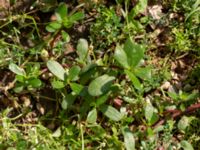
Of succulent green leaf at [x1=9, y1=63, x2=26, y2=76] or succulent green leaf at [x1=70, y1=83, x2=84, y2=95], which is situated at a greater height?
succulent green leaf at [x1=9, y1=63, x2=26, y2=76]

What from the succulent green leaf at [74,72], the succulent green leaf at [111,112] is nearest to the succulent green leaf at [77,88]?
the succulent green leaf at [74,72]

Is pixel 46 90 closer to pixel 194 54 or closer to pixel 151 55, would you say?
pixel 151 55

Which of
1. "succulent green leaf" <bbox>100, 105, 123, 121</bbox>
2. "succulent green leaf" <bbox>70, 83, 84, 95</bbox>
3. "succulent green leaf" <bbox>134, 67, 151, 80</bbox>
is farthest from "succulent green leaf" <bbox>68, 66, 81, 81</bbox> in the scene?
"succulent green leaf" <bbox>134, 67, 151, 80</bbox>

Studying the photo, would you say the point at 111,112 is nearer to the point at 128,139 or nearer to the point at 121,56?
the point at 128,139

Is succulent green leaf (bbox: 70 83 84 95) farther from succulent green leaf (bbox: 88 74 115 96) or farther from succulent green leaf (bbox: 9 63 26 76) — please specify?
succulent green leaf (bbox: 9 63 26 76)

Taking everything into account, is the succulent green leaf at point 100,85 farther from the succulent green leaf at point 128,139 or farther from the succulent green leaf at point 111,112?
the succulent green leaf at point 128,139

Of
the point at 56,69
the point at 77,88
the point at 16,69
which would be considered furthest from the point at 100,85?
the point at 16,69

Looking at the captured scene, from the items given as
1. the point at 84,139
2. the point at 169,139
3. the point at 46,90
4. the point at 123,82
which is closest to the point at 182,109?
the point at 169,139
